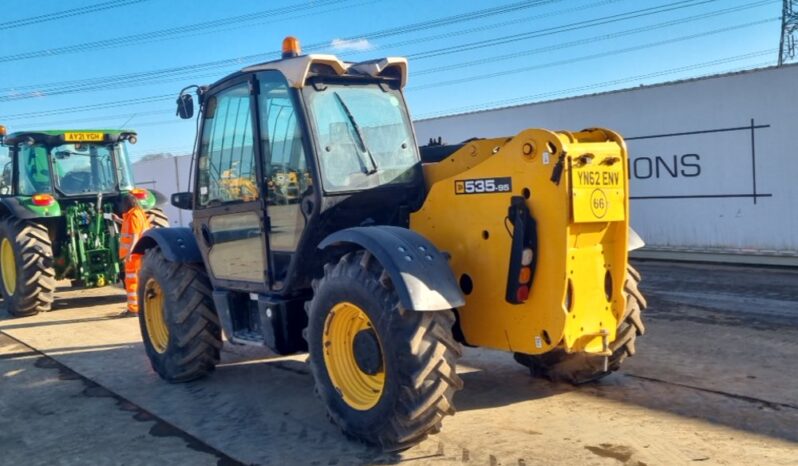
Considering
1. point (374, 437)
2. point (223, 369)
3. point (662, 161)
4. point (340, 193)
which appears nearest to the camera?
point (374, 437)

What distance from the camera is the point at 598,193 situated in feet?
14.2

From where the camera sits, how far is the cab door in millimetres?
5539

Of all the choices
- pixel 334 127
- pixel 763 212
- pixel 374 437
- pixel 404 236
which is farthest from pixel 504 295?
pixel 763 212

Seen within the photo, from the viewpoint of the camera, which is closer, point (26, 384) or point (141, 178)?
point (26, 384)

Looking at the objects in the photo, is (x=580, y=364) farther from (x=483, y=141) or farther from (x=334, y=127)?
(x=334, y=127)

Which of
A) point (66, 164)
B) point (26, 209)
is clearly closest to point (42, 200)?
point (26, 209)

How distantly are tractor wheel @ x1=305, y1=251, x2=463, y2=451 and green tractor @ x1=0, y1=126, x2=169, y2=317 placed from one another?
6.92 metres

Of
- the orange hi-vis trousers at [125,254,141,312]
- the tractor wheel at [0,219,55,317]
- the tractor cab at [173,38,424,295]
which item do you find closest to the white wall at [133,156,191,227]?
the tractor wheel at [0,219,55,317]

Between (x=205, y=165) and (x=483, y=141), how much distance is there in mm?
2391

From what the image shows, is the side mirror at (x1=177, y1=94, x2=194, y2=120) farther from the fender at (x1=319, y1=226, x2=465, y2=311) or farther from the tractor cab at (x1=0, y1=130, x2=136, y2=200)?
the tractor cab at (x1=0, y1=130, x2=136, y2=200)

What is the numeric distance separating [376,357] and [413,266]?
0.59 m

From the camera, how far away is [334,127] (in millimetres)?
5188

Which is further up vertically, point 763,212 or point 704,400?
point 763,212

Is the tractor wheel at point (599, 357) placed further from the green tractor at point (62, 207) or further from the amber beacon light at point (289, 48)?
the green tractor at point (62, 207)
